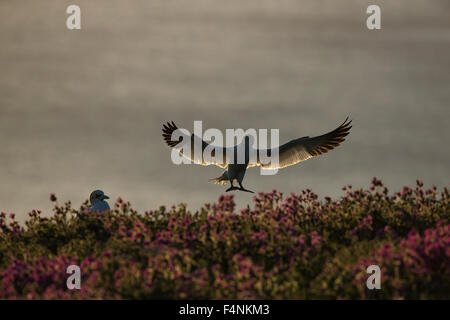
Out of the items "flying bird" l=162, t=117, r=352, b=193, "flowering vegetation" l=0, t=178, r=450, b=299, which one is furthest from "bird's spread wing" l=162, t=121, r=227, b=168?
"flowering vegetation" l=0, t=178, r=450, b=299

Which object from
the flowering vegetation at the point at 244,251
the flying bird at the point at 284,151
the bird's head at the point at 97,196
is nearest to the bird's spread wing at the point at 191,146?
the flying bird at the point at 284,151

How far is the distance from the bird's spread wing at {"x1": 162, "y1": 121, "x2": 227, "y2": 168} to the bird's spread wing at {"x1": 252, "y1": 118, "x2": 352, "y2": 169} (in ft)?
3.27

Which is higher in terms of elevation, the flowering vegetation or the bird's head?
the bird's head

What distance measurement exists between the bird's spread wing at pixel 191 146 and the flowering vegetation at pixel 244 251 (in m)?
4.64

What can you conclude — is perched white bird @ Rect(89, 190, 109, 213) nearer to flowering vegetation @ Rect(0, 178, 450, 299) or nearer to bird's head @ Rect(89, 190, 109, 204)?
bird's head @ Rect(89, 190, 109, 204)

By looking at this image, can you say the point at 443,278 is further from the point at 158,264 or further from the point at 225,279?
the point at 158,264

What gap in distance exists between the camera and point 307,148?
56.7 feet

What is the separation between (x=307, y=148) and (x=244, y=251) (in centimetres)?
731

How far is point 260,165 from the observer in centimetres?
1772

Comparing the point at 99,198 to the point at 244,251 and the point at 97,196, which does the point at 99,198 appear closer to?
the point at 97,196

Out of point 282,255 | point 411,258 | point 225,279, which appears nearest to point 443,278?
point 411,258

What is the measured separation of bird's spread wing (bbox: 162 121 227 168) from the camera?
17.4 metres

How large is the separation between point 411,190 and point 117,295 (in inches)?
252

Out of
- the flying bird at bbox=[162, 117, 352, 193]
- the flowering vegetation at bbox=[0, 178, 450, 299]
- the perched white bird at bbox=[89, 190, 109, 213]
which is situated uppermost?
the flying bird at bbox=[162, 117, 352, 193]
